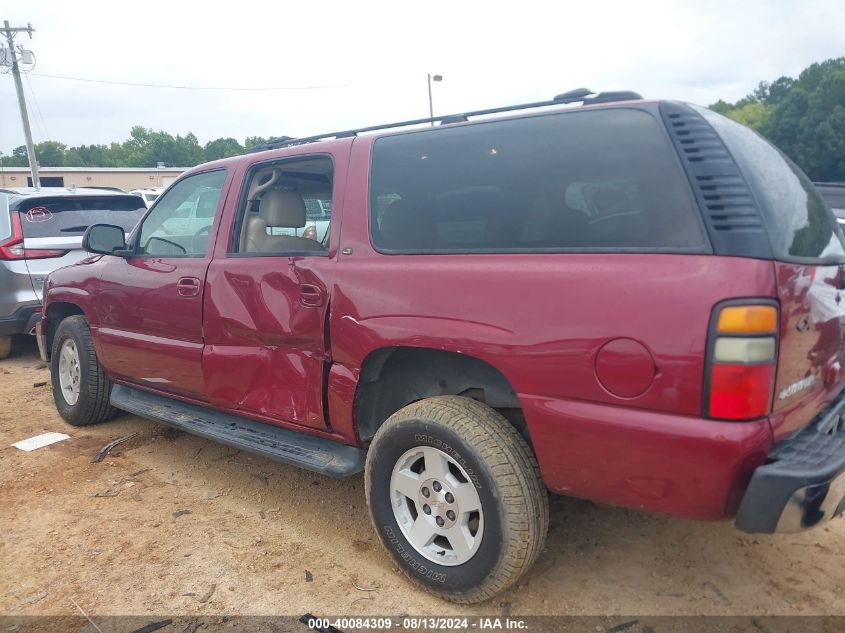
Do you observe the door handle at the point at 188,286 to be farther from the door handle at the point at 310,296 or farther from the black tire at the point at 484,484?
the black tire at the point at 484,484

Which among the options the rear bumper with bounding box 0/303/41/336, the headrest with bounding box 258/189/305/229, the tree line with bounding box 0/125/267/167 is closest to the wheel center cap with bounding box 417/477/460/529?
the headrest with bounding box 258/189/305/229

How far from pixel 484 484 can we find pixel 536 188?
1096 mm

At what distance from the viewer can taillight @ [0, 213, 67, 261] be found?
6188 mm

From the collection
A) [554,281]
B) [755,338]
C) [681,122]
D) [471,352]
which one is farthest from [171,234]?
[755,338]

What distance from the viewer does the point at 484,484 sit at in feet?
7.65

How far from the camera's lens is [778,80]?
208 ft

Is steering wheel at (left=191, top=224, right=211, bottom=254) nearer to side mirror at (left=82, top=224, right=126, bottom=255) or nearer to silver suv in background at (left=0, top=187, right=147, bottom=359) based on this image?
side mirror at (left=82, top=224, right=126, bottom=255)

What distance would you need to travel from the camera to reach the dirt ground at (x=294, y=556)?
2570 millimetres

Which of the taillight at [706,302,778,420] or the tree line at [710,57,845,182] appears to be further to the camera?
the tree line at [710,57,845,182]

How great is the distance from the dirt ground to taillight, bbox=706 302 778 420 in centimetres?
106

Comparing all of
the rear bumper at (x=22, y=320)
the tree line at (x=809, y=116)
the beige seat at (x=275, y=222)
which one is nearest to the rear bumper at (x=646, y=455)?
the beige seat at (x=275, y=222)

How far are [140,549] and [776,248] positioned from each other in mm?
2943

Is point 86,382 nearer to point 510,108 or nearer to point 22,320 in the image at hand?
point 22,320

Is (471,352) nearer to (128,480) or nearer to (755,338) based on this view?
(755,338)
